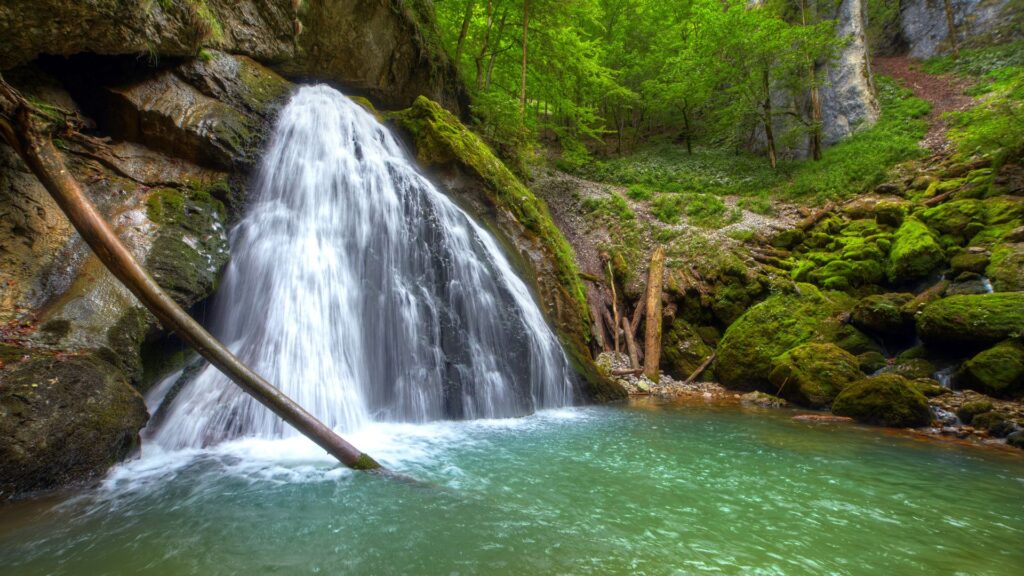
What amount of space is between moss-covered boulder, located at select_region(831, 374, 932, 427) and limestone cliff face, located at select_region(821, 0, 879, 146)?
51.5ft

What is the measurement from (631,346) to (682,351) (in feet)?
4.18

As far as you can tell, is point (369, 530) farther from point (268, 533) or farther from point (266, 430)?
point (266, 430)

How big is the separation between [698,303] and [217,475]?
11037mm

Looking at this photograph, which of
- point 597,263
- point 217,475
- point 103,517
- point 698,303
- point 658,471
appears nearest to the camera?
point 103,517

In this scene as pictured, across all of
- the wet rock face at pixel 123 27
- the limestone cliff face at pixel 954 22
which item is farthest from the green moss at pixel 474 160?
the limestone cliff face at pixel 954 22

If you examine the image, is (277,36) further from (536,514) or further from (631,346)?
(631,346)

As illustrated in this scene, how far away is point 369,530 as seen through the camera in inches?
104

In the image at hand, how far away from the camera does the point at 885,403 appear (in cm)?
657

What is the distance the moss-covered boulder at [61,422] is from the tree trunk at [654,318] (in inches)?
370

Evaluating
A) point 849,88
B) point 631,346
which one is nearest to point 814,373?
point 631,346

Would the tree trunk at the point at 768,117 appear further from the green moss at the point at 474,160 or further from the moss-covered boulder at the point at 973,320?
the green moss at the point at 474,160

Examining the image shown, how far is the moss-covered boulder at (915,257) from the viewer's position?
9156 millimetres

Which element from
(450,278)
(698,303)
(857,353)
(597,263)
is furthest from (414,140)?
(857,353)

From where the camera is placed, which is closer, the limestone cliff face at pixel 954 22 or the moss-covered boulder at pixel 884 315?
the moss-covered boulder at pixel 884 315
